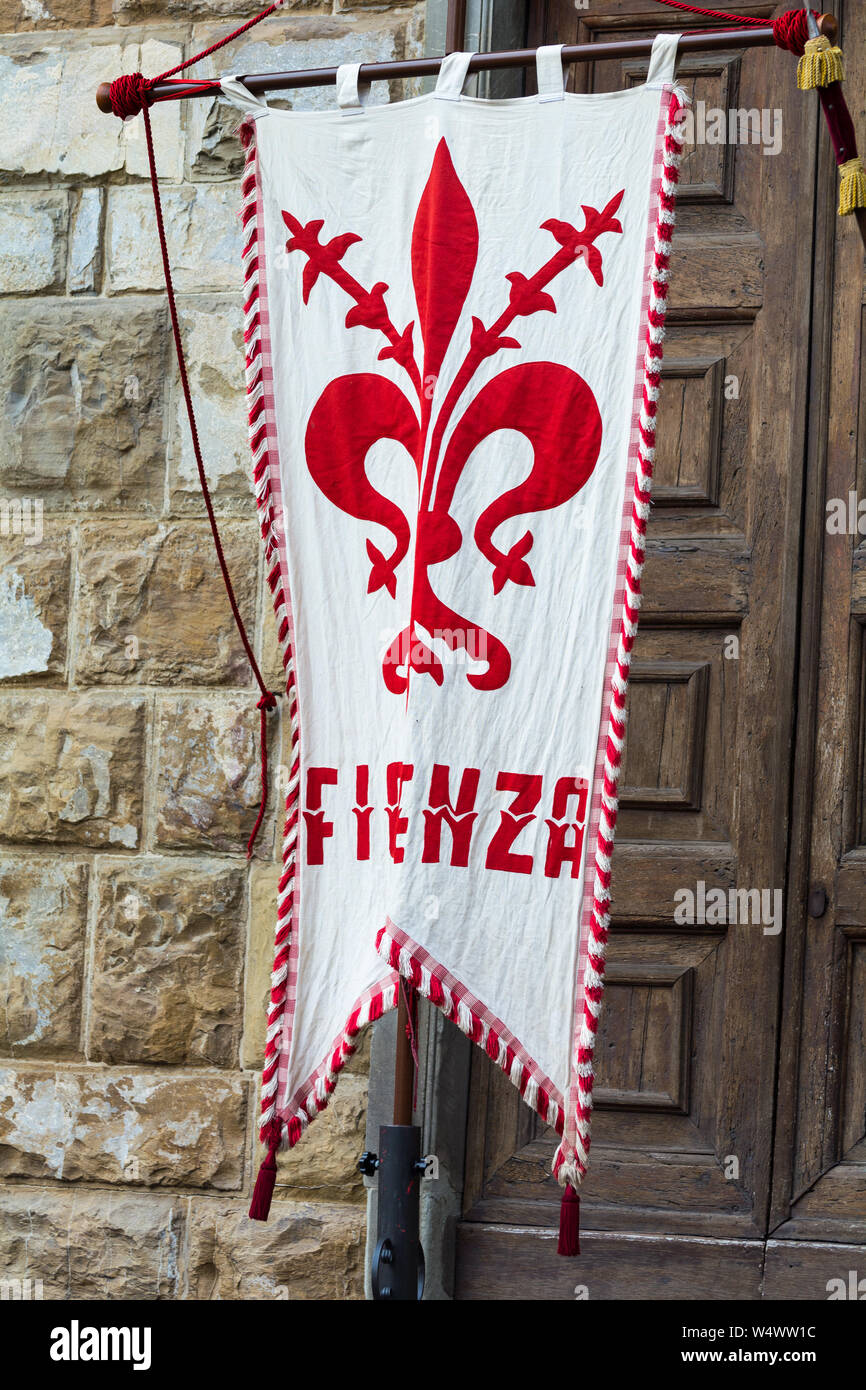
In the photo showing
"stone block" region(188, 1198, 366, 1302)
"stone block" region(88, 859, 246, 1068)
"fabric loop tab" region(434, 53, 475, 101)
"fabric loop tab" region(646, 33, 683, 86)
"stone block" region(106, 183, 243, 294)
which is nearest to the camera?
"fabric loop tab" region(646, 33, 683, 86)

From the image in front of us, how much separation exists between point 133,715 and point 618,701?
3.77ft

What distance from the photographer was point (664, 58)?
2.10 metres

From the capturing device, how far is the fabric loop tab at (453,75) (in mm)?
2193

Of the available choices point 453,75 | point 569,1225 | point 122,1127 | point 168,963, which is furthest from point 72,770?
point 453,75

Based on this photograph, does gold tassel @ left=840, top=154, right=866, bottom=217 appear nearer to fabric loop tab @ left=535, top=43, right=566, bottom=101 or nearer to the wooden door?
fabric loop tab @ left=535, top=43, right=566, bottom=101

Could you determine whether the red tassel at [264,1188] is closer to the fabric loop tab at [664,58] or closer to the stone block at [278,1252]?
the stone block at [278,1252]

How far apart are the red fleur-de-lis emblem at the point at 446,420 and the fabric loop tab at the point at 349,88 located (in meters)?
0.17

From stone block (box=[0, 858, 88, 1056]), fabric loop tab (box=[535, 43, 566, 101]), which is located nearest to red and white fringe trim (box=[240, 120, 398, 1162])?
fabric loop tab (box=[535, 43, 566, 101])

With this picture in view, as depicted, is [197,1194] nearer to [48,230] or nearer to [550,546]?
[550,546]

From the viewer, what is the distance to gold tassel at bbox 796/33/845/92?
1.96 meters

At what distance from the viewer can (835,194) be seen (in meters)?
2.81

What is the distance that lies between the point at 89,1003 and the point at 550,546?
135 cm

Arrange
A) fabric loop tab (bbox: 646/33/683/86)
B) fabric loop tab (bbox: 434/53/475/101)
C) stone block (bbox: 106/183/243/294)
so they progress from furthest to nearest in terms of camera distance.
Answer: stone block (bbox: 106/183/243/294) → fabric loop tab (bbox: 434/53/475/101) → fabric loop tab (bbox: 646/33/683/86)
